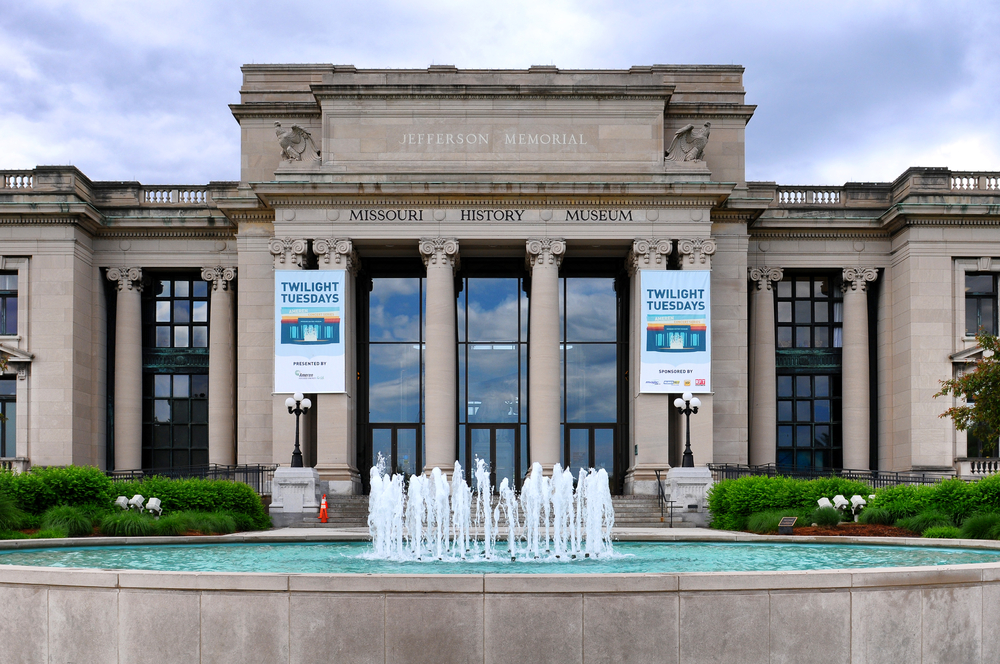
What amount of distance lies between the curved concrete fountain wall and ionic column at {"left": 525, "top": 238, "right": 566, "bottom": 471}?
28045mm

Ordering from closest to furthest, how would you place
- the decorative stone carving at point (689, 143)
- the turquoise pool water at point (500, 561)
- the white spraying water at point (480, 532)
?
Result: the turquoise pool water at point (500, 561) → the white spraying water at point (480, 532) → the decorative stone carving at point (689, 143)

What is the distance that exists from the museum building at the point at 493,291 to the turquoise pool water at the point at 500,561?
18235 millimetres

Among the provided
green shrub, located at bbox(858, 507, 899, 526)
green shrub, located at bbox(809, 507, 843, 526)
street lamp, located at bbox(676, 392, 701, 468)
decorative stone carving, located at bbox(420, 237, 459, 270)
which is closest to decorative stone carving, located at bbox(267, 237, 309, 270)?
decorative stone carving, located at bbox(420, 237, 459, 270)

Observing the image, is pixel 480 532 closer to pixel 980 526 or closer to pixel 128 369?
pixel 980 526

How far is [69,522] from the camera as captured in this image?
83.9ft

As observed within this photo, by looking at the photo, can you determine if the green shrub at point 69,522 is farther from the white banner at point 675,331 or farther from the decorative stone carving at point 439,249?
the white banner at point 675,331

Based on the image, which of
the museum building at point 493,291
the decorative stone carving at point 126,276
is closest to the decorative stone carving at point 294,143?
the museum building at point 493,291

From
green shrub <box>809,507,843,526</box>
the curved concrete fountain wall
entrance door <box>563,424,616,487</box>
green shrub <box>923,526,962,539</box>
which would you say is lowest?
green shrub <box>809,507,843,526</box>

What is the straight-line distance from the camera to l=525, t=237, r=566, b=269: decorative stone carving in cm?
3866

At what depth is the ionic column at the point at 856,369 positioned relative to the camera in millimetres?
42438

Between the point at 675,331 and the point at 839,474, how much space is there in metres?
8.75

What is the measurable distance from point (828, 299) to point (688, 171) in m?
10.4

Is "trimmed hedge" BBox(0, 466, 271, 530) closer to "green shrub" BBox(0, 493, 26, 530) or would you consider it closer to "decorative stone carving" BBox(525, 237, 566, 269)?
"green shrub" BBox(0, 493, 26, 530)

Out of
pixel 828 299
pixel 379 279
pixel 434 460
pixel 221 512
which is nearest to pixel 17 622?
pixel 221 512
